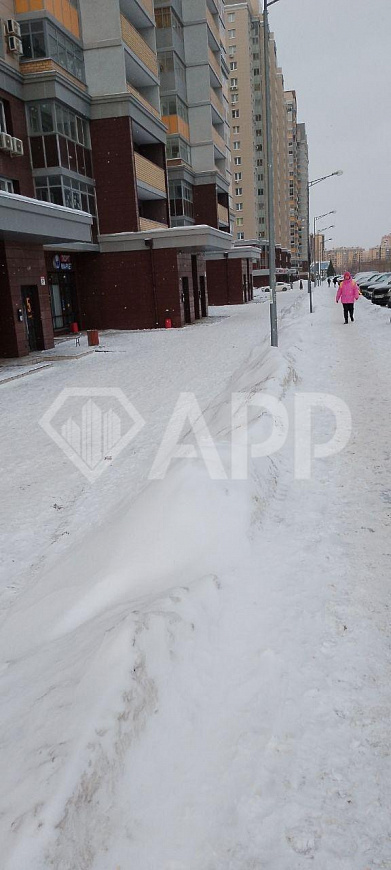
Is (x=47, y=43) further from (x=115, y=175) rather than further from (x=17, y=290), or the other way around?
(x=17, y=290)

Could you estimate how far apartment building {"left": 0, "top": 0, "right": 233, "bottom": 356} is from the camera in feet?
69.6

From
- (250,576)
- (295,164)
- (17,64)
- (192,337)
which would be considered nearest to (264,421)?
(250,576)

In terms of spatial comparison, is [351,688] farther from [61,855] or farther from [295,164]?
[295,164]

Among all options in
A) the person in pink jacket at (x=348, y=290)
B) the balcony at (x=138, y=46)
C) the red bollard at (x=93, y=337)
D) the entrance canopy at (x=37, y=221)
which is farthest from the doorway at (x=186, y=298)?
the balcony at (x=138, y=46)

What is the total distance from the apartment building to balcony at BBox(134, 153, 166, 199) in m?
0.05

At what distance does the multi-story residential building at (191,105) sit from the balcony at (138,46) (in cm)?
581

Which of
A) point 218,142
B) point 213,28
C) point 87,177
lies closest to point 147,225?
point 87,177

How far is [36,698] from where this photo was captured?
10.9 ft

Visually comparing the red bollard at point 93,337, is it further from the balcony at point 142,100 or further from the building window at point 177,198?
the building window at point 177,198

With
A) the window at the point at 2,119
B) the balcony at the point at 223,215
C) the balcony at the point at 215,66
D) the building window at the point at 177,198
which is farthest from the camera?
the balcony at the point at 223,215

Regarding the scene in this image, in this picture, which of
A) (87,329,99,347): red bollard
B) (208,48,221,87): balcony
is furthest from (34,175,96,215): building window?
(208,48,221,87): balcony

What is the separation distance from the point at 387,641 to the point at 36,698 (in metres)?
2.11

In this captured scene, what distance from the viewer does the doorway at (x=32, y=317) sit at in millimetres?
20750

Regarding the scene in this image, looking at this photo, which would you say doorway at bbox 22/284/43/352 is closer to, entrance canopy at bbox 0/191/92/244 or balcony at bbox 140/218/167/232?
entrance canopy at bbox 0/191/92/244
